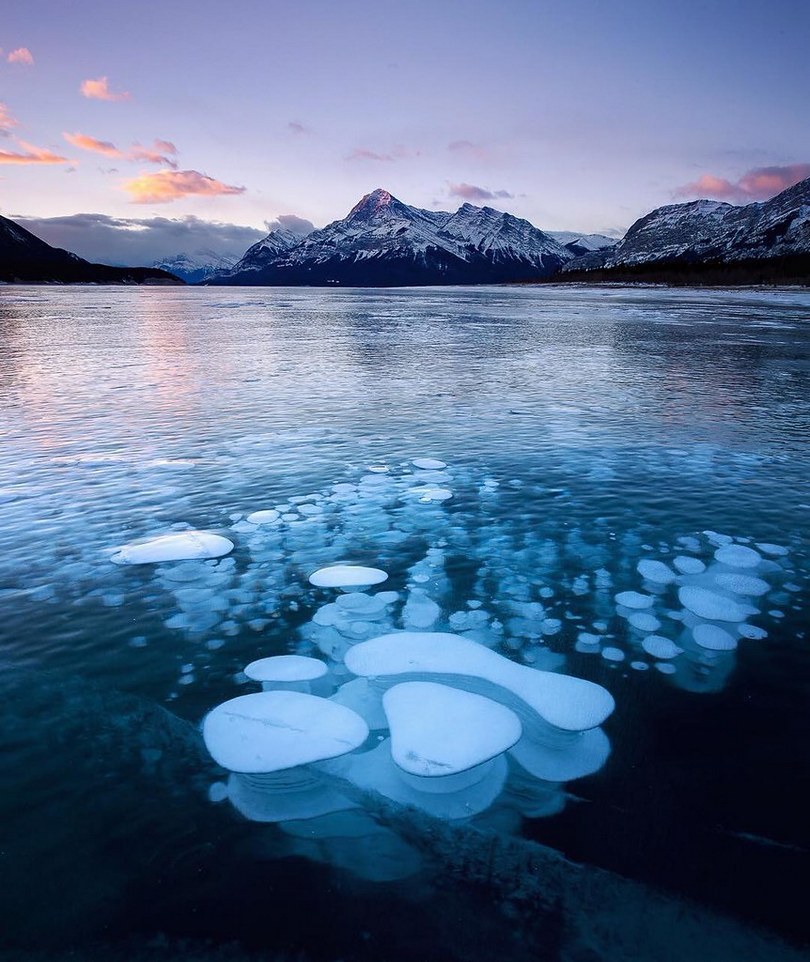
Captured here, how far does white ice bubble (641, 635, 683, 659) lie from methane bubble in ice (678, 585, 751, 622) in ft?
2.79

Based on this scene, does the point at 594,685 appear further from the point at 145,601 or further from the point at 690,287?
the point at 690,287

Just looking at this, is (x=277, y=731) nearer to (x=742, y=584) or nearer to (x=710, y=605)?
(x=710, y=605)

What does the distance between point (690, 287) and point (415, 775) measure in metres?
161

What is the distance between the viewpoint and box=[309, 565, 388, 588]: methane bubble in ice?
845cm

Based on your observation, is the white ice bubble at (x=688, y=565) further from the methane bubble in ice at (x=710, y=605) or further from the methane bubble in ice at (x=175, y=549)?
the methane bubble in ice at (x=175, y=549)

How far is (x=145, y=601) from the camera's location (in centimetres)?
802

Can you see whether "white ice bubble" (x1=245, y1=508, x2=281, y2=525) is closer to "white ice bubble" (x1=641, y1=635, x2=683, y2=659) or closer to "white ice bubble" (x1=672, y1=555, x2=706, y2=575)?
"white ice bubble" (x1=641, y1=635, x2=683, y2=659)

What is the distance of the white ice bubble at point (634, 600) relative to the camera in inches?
316

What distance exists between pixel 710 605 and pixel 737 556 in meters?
1.72

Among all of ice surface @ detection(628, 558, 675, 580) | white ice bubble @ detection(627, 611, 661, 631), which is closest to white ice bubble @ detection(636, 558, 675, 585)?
ice surface @ detection(628, 558, 675, 580)

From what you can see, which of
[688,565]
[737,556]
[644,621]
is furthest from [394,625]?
[737,556]


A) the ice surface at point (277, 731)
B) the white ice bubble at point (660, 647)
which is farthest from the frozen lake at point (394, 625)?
the ice surface at point (277, 731)

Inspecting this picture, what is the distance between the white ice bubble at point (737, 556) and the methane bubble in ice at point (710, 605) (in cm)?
104

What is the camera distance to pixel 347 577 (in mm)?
8602
